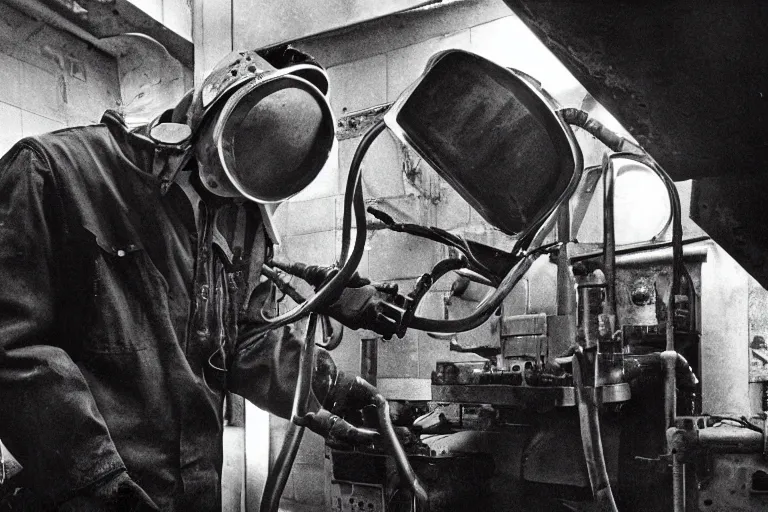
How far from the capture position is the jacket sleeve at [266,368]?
7.26 ft

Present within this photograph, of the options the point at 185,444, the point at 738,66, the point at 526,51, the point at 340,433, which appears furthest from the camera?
the point at 526,51

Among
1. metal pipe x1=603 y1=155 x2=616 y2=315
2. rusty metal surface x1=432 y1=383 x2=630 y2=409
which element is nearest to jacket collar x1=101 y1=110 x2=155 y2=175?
rusty metal surface x1=432 y1=383 x2=630 y2=409

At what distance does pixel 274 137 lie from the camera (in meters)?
1.98

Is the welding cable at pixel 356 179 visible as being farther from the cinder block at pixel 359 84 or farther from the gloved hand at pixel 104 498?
the cinder block at pixel 359 84

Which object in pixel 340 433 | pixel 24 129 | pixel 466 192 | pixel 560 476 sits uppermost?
pixel 24 129

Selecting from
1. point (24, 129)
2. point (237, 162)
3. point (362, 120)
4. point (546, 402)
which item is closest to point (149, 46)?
point (24, 129)

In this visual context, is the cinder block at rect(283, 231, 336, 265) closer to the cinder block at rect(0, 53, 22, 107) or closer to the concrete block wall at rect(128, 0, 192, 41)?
the concrete block wall at rect(128, 0, 192, 41)

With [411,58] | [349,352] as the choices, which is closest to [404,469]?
[349,352]

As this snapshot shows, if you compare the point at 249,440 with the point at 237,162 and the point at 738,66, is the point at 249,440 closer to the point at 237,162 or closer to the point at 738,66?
the point at 237,162

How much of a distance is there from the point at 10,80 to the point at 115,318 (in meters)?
2.24

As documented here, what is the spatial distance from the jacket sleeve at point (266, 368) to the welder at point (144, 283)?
0.03 ft

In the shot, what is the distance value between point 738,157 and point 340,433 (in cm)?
146

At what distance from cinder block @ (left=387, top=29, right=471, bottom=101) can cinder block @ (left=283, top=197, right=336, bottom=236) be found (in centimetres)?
69

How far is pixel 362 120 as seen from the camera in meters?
3.67
